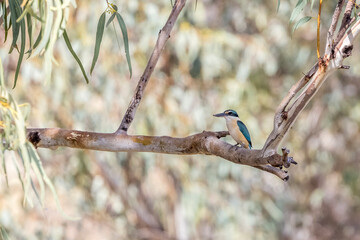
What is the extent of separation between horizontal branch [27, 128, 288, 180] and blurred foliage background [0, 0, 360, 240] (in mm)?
3218

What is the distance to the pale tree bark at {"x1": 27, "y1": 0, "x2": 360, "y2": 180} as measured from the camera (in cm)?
218

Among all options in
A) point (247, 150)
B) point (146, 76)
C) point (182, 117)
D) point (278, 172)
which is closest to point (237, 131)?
point (146, 76)

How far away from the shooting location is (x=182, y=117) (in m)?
6.68

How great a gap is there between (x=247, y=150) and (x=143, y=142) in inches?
21.3

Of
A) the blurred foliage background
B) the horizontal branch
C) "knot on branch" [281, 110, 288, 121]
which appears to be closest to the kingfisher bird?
the horizontal branch

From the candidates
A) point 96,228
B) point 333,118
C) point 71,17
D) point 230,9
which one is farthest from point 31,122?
point 333,118

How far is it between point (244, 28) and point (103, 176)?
7.06ft

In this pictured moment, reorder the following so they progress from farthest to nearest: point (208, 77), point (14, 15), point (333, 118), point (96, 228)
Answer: point (333, 118), point (96, 228), point (208, 77), point (14, 15)

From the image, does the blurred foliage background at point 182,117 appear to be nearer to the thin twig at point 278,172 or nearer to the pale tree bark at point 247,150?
the pale tree bark at point 247,150

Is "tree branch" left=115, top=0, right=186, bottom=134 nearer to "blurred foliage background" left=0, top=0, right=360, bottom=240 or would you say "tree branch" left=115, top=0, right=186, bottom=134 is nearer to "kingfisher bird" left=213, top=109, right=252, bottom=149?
"kingfisher bird" left=213, top=109, right=252, bottom=149

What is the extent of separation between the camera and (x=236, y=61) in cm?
722

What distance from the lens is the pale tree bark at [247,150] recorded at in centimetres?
218

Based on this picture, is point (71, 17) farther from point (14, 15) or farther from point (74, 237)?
point (14, 15)

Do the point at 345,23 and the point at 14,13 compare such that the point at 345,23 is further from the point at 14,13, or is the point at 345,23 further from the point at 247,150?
the point at 14,13
